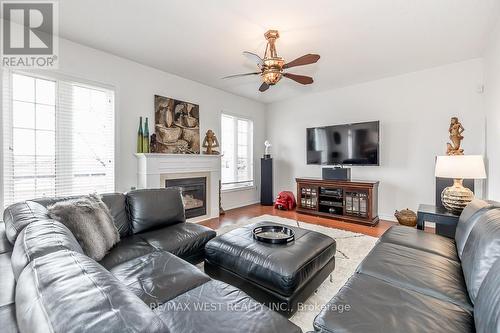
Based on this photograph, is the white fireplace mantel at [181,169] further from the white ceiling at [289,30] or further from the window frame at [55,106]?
the white ceiling at [289,30]

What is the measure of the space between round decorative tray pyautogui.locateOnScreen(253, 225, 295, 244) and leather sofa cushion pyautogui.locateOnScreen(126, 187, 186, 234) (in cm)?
93

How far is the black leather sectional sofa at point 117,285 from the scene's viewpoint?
0.59 meters

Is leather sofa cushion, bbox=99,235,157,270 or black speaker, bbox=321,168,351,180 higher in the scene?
black speaker, bbox=321,168,351,180

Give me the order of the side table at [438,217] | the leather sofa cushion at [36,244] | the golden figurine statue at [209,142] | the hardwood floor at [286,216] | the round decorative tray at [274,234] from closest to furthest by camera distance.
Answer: the leather sofa cushion at [36,244] < the round decorative tray at [274,234] < the side table at [438,217] < the hardwood floor at [286,216] < the golden figurine statue at [209,142]

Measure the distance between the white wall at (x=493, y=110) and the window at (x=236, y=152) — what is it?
404cm

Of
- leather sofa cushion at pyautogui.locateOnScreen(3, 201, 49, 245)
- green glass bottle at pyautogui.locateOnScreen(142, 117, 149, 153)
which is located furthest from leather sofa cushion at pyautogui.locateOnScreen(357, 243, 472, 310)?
green glass bottle at pyautogui.locateOnScreen(142, 117, 149, 153)

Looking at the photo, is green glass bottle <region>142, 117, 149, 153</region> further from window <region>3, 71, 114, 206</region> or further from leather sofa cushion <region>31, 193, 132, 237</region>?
leather sofa cushion <region>31, 193, 132, 237</region>

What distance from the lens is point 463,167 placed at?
2451 millimetres

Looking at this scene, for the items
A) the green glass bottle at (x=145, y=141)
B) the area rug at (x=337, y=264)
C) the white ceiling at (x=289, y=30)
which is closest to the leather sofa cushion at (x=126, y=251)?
the area rug at (x=337, y=264)

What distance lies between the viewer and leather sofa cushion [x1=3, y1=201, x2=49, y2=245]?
138cm

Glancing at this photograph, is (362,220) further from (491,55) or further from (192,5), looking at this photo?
(192,5)

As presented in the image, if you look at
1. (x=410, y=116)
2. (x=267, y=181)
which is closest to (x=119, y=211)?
(x=267, y=181)

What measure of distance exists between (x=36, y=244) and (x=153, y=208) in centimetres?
138

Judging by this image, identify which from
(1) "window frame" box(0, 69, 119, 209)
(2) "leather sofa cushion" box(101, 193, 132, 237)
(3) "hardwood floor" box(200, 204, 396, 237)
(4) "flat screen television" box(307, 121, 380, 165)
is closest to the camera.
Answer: (2) "leather sofa cushion" box(101, 193, 132, 237)
